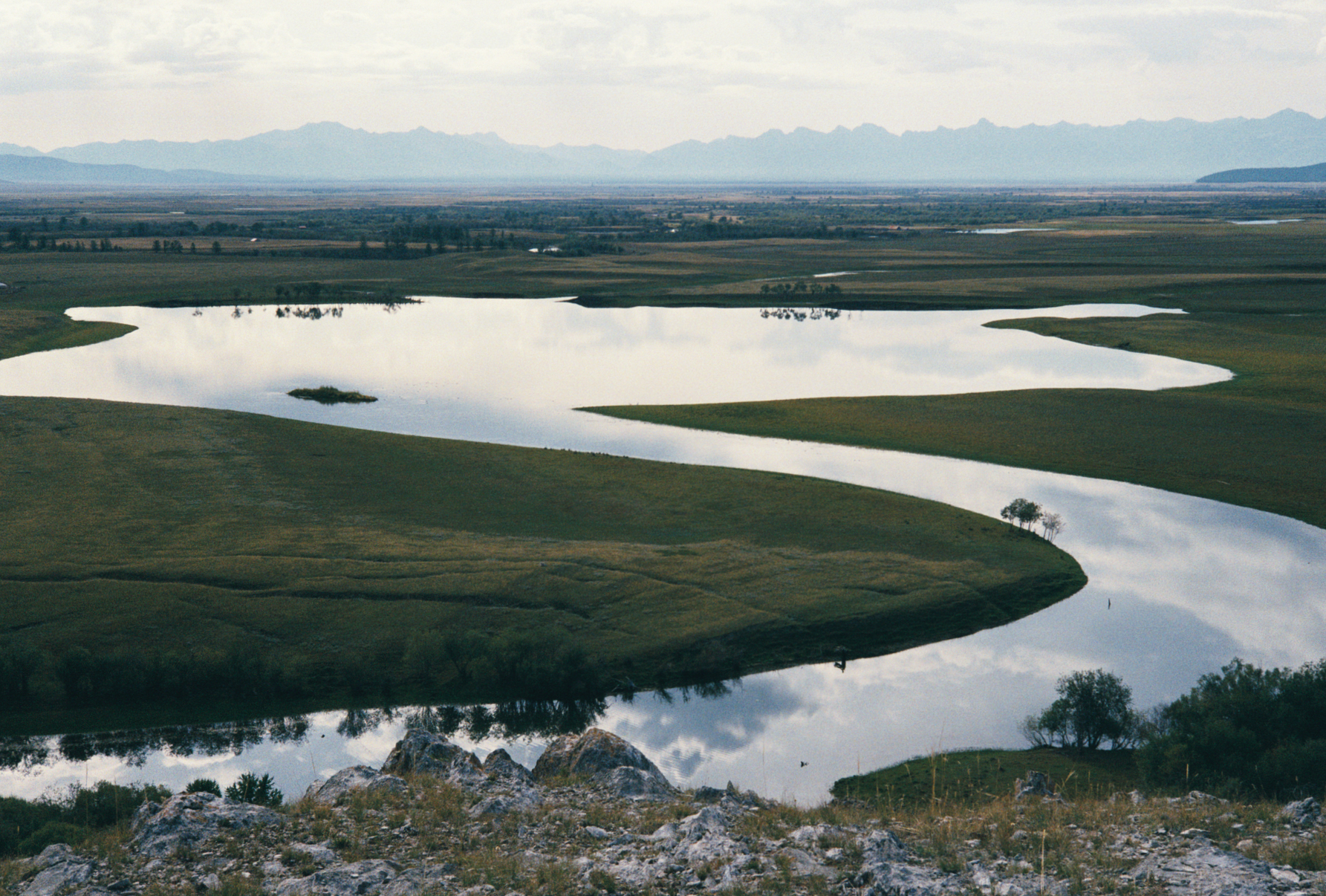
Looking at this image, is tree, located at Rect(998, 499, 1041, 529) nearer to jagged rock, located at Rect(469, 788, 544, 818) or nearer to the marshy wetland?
the marshy wetland

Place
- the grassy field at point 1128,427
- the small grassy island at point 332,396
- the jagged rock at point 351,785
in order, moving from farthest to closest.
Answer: the small grassy island at point 332,396
the grassy field at point 1128,427
the jagged rock at point 351,785

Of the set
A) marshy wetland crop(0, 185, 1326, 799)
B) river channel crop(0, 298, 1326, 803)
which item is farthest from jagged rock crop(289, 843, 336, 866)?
marshy wetland crop(0, 185, 1326, 799)

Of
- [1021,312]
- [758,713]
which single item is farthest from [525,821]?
[1021,312]

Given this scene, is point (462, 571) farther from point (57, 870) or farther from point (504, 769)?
point (57, 870)

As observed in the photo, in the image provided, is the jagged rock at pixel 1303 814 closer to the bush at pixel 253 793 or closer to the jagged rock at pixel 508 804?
the jagged rock at pixel 508 804

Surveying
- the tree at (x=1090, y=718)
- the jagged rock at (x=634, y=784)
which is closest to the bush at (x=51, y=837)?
the jagged rock at (x=634, y=784)
